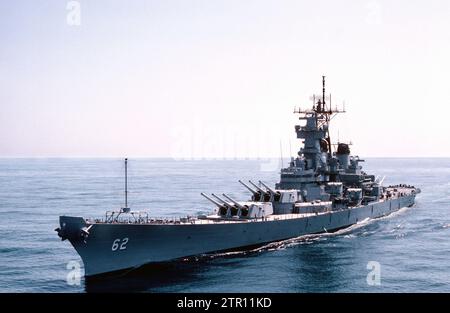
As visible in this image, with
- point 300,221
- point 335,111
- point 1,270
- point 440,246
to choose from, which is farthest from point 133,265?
point 335,111

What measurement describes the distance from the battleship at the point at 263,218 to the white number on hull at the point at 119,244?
0.22ft

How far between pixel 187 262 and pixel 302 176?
1890cm

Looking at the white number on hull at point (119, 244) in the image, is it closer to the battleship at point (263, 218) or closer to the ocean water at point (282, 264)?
the battleship at point (263, 218)

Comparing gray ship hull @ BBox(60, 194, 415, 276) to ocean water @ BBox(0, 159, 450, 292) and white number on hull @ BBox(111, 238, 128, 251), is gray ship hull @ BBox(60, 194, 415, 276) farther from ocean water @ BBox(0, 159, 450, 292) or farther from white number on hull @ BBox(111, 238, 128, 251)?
ocean water @ BBox(0, 159, 450, 292)

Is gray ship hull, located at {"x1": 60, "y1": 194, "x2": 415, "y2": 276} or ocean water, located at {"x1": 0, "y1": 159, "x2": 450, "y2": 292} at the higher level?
gray ship hull, located at {"x1": 60, "y1": 194, "x2": 415, "y2": 276}

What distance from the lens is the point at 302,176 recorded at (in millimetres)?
50750

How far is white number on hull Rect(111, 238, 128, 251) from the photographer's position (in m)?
32.9


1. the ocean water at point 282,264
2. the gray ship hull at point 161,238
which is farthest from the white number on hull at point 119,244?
the ocean water at point 282,264

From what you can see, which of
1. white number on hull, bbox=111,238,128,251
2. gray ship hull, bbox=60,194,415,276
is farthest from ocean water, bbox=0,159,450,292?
white number on hull, bbox=111,238,128,251

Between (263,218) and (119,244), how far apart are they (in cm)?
1369

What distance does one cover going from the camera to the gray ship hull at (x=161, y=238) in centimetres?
3228

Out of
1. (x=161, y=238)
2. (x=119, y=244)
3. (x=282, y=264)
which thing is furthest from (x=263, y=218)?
(x=119, y=244)

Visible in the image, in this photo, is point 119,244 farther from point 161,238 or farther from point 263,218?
point 263,218
